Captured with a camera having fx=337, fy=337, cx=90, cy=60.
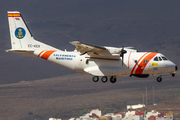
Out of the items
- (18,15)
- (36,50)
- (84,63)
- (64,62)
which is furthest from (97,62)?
(18,15)

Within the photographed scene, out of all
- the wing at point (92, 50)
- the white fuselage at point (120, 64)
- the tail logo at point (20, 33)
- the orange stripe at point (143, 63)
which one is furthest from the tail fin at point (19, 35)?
the orange stripe at point (143, 63)

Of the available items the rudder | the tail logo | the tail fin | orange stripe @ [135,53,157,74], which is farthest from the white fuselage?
the tail logo

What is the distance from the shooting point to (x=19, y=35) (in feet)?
168

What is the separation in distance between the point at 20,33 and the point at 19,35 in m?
0.34

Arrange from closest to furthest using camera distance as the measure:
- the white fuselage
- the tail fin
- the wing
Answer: the wing
the white fuselage
the tail fin

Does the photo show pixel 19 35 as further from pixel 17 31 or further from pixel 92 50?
pixel 92 50

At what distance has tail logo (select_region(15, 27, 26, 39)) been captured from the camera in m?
51.0

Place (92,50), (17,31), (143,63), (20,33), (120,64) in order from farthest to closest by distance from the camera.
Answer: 1. (20,33)
2. (17,31)
3. (120,64)
4. (143,63)
5. (92,50)

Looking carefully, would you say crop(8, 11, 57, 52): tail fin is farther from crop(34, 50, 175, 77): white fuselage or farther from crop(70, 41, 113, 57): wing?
crop(70, 41, 113, 57): wing

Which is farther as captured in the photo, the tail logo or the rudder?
the tail logo

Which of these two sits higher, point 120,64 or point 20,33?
point 20,33

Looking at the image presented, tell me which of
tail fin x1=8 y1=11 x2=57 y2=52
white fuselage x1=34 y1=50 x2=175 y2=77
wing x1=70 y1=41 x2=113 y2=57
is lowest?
white fuselage x1=34 y1=50 x2=175 y2=77

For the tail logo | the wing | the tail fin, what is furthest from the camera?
the tail logo

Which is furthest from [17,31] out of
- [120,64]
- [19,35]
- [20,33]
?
[120,64]
